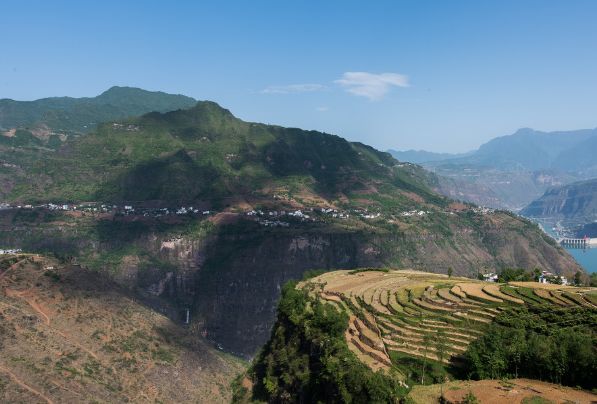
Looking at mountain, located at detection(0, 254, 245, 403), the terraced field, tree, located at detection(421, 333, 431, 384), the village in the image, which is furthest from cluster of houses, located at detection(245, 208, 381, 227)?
tree, located at detection(421, 333, 431, 384)

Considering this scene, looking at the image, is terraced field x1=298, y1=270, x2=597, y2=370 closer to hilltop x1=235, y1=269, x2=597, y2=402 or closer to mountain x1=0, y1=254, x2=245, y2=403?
hilltop x1=235, y1=269, x2=597, y2=402

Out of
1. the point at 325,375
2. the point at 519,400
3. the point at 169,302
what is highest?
the point at 519,400

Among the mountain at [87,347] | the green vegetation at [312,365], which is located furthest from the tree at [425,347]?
the mountain at [87,347]

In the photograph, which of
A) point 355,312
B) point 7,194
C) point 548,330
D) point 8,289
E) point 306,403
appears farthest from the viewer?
point 7,194

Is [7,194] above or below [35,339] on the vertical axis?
above

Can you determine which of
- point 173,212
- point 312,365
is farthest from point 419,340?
point 173,212

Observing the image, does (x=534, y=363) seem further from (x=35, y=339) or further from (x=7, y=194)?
(x=7, y=194)

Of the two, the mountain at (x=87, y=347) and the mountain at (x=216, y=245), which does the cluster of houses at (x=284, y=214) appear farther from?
the mountain at (x=87, y=347)

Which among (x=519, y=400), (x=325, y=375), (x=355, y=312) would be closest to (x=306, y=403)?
(x=325, y=375)

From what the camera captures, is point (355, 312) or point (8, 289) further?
point (8, 289)
